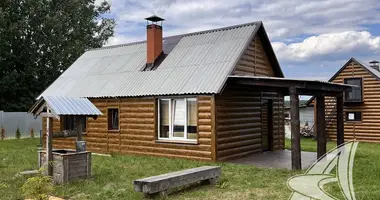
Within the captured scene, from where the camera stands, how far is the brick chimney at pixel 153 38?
16281 millimetres

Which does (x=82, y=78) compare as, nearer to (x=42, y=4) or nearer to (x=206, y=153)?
(x=206, y=153)

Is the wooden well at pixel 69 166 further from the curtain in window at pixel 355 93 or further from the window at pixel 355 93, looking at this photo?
the curtain in window at pixel 355 93

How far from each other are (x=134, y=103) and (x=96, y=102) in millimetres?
2207

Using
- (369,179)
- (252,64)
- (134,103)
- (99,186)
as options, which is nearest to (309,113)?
(252,64)

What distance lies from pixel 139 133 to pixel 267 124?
538 centimetres

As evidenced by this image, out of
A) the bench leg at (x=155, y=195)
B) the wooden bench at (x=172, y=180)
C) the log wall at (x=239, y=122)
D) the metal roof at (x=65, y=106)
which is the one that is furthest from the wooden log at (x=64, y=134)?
the log wall at (x=239, y=122)

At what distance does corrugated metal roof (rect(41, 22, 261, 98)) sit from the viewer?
13625 mm

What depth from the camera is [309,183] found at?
357 inches

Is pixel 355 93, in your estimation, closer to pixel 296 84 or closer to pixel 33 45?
pixel 296 84

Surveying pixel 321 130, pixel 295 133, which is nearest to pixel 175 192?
pixel 295 133

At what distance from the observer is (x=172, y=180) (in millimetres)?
8062

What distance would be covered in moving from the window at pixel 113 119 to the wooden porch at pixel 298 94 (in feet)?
18.1

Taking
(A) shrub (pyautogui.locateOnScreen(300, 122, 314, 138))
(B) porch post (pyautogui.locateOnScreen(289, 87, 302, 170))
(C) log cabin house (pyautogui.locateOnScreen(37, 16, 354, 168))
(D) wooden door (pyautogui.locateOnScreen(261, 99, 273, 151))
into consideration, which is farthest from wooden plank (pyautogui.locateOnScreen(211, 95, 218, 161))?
(A) shrub (pyautogui.locateOnScreen(300, 122, 314, 138))

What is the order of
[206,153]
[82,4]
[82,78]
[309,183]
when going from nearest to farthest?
1. [309,183]
2. [206,153]
3. [82,78]
4. [82,4]
